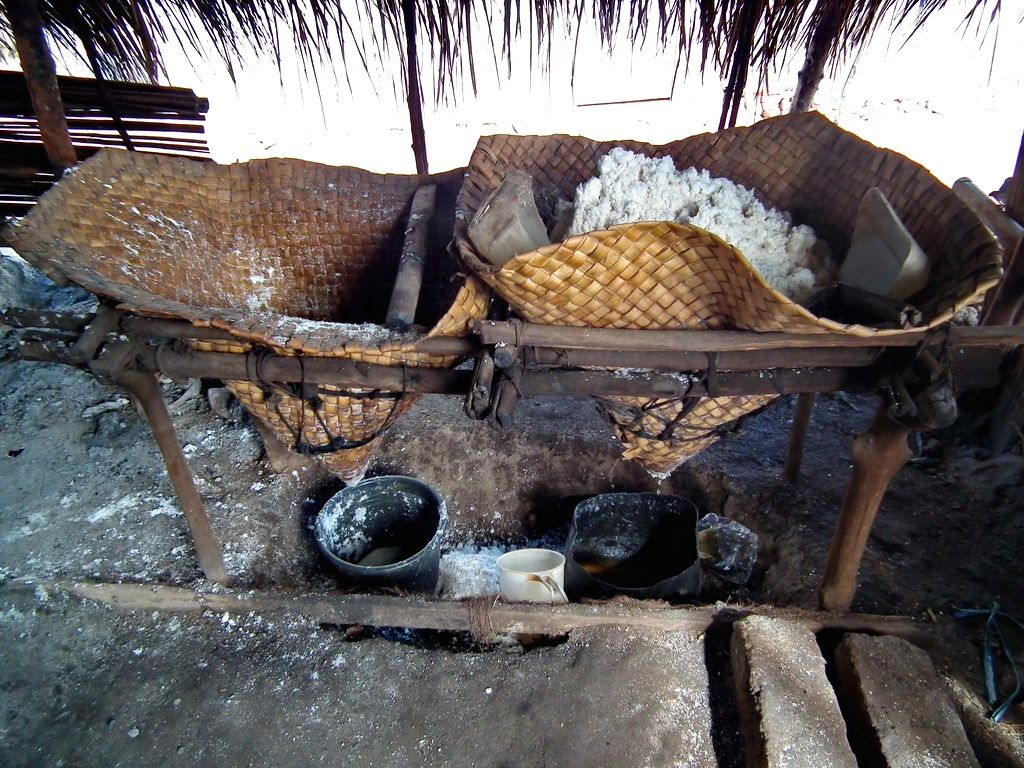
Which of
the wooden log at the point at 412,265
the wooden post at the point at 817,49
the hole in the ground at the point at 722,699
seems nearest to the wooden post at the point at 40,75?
the wooden log at the point at 412,265

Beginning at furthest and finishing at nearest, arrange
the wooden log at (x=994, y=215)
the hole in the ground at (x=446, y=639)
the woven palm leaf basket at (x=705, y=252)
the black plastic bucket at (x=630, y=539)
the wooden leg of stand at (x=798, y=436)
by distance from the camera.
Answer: the black plastic bucket at (x=630, y=539) → the wooden leg of stand at (x=798, y=436) → the hole in the ground at (x=446, y=639) → the wooden log at (x=994, y=215) → the woven palm leaf basket at (x=705, y=252)

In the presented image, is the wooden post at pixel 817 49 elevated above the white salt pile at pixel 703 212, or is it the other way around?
the wooden post at pixel 817 49

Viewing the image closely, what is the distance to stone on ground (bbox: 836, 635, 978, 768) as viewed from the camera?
1526 mm

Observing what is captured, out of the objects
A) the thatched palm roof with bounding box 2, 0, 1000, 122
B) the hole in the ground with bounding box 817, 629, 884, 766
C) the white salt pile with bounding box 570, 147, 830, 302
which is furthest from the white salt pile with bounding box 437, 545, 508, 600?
the thatched palm roof with bounding box 2, 0, 1000, 122

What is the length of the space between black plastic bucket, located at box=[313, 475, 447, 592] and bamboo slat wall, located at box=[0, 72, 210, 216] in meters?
1.99

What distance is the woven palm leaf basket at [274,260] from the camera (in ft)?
5.03

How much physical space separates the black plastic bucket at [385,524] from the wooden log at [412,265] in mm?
959

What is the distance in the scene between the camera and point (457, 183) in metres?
2.34

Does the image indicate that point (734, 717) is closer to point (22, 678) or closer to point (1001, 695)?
point (1001, 695)

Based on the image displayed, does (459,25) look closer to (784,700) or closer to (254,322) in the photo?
(254,322)

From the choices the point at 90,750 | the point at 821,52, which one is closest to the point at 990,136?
the point at 821,52

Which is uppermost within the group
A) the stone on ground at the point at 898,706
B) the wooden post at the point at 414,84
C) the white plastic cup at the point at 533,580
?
the wooden post at the point at 414,84

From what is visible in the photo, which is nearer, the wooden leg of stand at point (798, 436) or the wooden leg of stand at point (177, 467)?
the wooden leg of stand at point (177, 467)

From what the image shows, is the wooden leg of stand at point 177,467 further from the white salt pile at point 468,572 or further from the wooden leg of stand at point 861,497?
the wooden leg of stand at point 861,497
